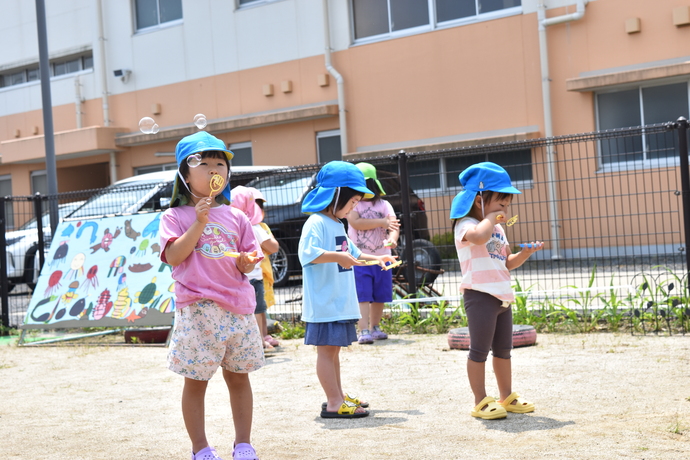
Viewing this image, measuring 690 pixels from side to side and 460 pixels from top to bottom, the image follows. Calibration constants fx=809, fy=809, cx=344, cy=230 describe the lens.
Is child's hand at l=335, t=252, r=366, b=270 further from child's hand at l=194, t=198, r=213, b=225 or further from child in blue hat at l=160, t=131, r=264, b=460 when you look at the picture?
child's hand at l=194, t=198, r=213, b=225

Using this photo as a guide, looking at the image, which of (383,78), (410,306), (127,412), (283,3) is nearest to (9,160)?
(283,3)

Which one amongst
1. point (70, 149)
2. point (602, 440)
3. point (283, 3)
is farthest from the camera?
point (70, 149)

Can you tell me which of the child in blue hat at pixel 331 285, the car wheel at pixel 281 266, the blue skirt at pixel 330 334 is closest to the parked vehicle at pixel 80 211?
the car wheel at pixel 281 266

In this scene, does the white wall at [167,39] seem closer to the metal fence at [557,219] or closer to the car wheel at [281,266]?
the car wheel at [281,266]

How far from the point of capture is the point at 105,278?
864cm

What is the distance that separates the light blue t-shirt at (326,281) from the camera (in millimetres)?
4752

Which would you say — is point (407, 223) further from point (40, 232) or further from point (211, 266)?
point (211, 266)

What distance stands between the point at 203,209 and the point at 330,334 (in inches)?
58.2

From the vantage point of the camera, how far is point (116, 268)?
8633 mm

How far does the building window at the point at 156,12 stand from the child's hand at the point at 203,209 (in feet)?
55.4

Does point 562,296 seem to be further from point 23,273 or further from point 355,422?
point 23,273

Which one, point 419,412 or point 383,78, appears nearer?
point 419,412

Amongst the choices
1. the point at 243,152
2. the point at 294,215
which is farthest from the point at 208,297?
the point at 243,152

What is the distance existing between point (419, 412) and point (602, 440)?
117cm
